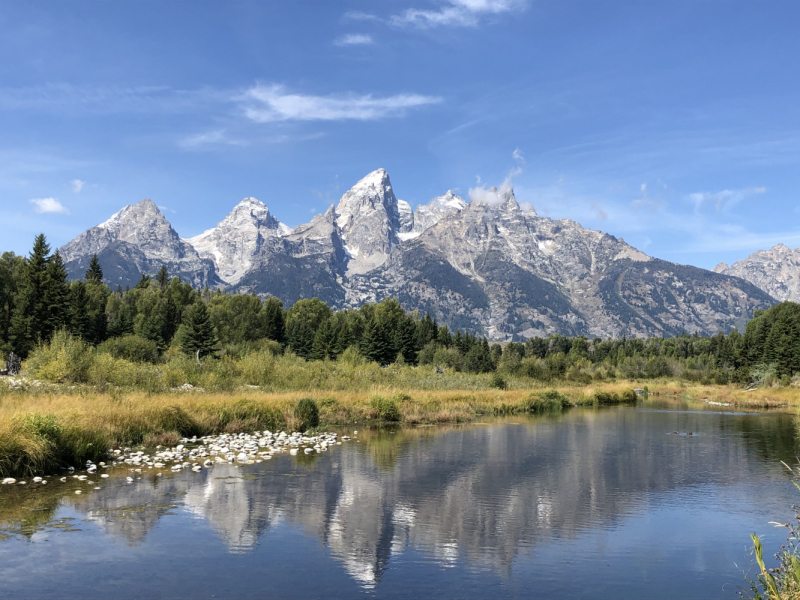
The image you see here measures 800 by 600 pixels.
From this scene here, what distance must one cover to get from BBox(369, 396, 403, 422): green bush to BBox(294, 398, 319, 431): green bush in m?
8.26

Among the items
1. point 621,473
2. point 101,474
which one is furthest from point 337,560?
point 621,473

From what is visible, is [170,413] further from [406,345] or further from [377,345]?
[406,345]

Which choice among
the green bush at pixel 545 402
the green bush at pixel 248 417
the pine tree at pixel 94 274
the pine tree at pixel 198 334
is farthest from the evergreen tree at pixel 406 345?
the green bush at pixel 248 417

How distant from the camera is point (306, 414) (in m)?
39.5

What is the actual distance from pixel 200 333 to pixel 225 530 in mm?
85795

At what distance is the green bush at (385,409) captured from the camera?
48000 millimetres

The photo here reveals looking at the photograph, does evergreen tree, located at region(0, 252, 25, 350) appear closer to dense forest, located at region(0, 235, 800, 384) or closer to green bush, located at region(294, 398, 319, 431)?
dense forest, located at region(0, 235, 800, 384)

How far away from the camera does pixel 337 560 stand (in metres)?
14.9

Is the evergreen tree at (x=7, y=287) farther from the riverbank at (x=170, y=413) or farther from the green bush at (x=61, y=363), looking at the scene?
the riverbank at (x=170, y=413)

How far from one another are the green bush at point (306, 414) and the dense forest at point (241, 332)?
24.6 m

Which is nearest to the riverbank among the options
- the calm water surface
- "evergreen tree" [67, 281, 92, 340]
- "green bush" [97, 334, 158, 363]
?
the calm water surface

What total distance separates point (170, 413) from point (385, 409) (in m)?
19.7

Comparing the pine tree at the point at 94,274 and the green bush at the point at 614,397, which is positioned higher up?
the pine tree at the point at 94,274

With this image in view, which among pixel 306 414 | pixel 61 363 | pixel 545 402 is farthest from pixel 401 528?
pixel 545 402
